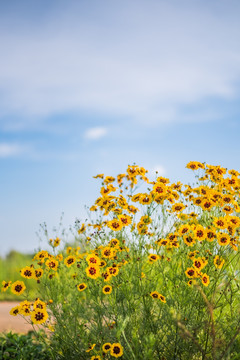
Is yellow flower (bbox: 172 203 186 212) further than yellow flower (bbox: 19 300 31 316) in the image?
Yes

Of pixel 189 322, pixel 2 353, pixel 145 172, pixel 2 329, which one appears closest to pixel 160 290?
pixel 189 322

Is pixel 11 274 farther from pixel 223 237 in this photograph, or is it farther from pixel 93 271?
pixel 223 237

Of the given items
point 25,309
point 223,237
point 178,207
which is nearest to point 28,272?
point 25,309

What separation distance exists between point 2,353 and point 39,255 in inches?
66.7

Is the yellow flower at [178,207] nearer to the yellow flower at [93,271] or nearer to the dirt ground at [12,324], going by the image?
the yellow flower at [93,271]

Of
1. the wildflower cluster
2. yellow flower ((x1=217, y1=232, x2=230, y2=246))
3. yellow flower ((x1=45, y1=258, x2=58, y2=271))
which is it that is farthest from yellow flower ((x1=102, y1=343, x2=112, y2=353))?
yellow flower ((x1=217, y1=232, x2=230, y2=246))

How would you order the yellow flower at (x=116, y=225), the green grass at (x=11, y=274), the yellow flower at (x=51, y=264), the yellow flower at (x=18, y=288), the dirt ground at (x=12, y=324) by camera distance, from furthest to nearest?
the green grass at (x=11, y=274)
the dirt ground at (x=12, y=324)
the yellow flower at (x=51, y=264)
the yellow flower at (x=116, y=225)
the yellow flower at (x=18, y=288)

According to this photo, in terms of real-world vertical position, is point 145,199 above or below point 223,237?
above

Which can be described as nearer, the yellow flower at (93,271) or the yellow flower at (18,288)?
the yellow flower at (93,271)

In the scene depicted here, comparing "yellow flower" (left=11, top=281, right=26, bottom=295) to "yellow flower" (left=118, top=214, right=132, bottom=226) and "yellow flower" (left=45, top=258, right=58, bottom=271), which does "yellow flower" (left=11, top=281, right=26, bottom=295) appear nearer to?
"yellow flower" (left=45, top=258, right=58, bottom=271)

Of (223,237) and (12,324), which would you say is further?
→ (12,324)

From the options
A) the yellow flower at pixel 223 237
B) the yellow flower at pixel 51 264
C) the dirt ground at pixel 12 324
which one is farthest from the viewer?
the dirt ground at pixel 12 324

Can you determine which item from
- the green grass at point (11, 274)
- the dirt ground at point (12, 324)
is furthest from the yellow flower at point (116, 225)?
the green grass at point (11, 274)

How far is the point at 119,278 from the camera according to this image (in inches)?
141
